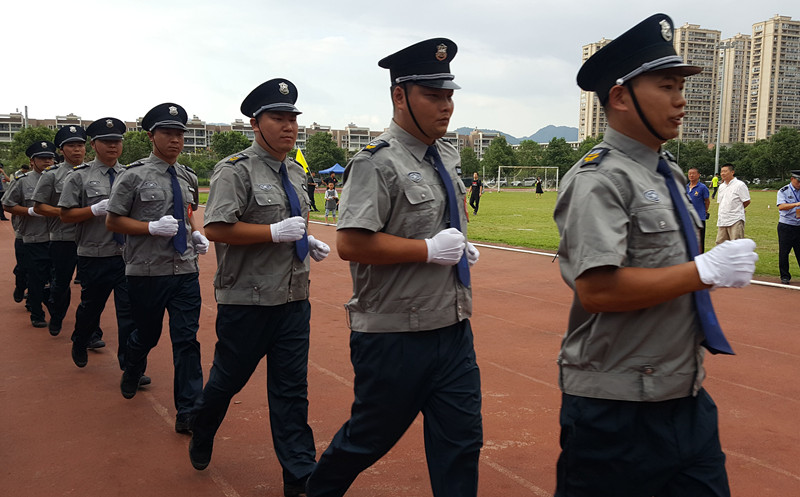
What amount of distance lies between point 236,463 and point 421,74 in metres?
2.63

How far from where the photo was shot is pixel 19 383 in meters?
5.70

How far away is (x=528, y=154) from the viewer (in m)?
108

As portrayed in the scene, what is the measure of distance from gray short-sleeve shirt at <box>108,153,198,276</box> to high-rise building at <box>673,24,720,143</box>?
4364 inches

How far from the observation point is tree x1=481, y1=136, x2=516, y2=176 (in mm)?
99688

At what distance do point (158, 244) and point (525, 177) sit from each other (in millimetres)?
80825

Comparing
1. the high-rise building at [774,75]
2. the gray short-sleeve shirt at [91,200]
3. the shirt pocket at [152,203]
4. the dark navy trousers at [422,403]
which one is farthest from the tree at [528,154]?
the dark navy trousers at [422,403]

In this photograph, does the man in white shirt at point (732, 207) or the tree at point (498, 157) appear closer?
the man in white shirt at point (732, 207)

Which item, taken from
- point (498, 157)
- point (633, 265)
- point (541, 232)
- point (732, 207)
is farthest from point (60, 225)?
point (498, 157)

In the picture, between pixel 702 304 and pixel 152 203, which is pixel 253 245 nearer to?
pixel 152 203

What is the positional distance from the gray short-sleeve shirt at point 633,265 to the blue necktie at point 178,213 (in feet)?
Result: 11.4

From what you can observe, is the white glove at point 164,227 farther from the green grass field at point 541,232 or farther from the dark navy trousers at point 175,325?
the green grass field at point 541,232

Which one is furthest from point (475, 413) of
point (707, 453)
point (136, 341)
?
point (136, 341)

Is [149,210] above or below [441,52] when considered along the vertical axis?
below

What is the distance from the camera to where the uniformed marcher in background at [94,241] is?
6.00 m
